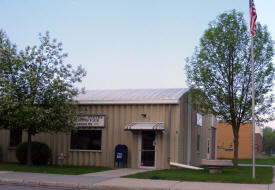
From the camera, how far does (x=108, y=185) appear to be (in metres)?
13.4

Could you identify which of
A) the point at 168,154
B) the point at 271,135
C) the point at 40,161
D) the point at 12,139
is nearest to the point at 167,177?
the point at 168,154

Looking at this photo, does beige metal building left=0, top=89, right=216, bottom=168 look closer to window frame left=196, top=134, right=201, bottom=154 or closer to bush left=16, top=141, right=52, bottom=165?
bush left=16, top=141, right=52, bottom=165

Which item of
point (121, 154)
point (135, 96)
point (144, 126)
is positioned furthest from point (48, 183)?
point (135, 96)

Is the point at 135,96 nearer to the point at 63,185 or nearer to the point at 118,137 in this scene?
the point at 118,137

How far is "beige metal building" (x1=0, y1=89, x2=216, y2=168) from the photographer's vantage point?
2097 centimetres

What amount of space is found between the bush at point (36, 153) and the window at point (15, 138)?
200cm

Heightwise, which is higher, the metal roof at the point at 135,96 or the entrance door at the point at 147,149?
the metal roof at the point at 135,96

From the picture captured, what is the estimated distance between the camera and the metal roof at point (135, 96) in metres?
21.2

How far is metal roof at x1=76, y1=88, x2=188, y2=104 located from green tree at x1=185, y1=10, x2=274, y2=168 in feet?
5.66

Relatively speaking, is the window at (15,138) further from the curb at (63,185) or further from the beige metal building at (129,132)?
the curb at (63,185)

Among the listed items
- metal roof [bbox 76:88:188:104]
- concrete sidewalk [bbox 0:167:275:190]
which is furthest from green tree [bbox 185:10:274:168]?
concrete sidewalk [bbox 0:167:275:190]

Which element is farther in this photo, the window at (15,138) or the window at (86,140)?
the window at (15,138)

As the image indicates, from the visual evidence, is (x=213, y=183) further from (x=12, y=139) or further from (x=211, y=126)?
(x=211, y=126)

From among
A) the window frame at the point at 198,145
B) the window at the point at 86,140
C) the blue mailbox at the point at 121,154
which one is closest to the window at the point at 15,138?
the window at the point at 86,140
